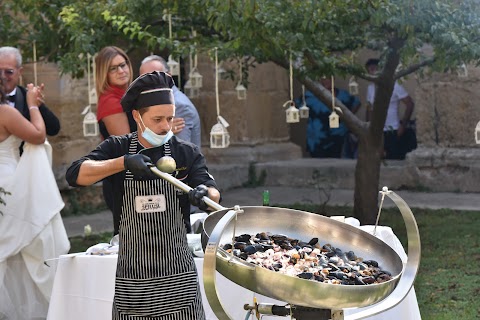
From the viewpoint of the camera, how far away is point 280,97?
46.1 ft

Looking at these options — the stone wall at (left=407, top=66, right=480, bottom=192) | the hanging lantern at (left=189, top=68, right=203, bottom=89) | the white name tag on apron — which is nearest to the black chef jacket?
the white name tag on apron

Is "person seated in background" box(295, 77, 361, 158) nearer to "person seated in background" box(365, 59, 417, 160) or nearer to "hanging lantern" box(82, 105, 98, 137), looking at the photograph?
"person seated in background" box(365, 59, 417, 160)

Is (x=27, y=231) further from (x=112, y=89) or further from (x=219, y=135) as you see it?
(x=219, y=135)

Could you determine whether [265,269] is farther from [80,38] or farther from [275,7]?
[80,38]

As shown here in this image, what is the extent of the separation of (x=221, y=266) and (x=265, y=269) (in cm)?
24

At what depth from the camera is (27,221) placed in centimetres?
761

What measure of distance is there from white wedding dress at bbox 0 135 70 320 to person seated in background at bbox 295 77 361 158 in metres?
7.12

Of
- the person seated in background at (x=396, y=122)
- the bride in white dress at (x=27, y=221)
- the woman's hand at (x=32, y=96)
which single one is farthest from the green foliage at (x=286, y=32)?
the person seated in background at (x=396, y=122)

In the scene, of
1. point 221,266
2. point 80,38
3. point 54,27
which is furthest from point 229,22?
point 221,266

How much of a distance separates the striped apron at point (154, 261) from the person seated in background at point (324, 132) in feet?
32.4

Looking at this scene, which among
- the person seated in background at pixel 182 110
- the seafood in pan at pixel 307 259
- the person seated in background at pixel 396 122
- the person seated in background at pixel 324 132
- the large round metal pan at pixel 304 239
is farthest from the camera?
the person seated in background at pixel 324 132

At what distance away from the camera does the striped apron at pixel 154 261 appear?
4.51 m

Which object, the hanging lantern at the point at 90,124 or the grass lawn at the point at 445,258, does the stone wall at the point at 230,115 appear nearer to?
the grass lawn at the point at 445,258

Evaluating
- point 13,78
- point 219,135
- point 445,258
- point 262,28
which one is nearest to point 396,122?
point 445,258
